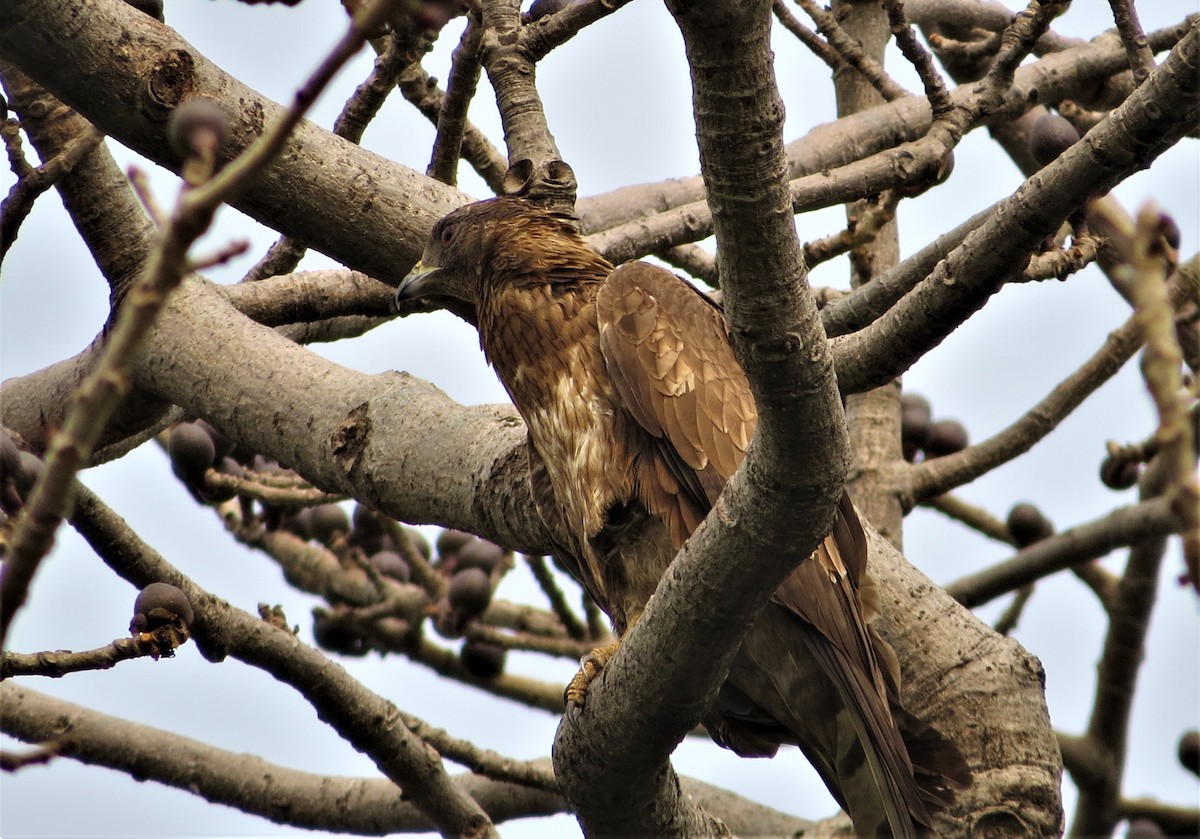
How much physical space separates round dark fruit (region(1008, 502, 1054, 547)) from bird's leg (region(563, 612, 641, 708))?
9.22 feet

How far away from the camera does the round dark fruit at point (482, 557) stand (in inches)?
231

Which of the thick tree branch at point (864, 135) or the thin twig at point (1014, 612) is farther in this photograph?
the thin twig at point (1014, 612)

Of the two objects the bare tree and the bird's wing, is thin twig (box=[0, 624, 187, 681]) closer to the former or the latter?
the bare tree

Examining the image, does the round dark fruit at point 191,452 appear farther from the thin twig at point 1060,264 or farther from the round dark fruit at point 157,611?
the thin twig at point 1060,264

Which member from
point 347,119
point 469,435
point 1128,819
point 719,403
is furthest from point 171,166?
point 1128,819

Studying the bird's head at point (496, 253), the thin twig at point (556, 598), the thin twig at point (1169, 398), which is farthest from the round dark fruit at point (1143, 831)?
the thin twig at point (1169, 398)

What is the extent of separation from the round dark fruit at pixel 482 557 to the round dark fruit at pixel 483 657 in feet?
1.06

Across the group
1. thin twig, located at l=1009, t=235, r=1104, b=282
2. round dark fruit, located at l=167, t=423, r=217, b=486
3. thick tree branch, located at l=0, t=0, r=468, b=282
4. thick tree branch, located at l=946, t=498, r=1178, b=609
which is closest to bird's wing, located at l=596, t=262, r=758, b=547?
thick tree branch, located at l=0, t=0, r=468, b=282

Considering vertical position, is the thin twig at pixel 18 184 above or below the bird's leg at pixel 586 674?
above

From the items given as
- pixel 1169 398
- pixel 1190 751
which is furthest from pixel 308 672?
pixel 1190 751

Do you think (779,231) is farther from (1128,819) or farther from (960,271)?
(1128,819)

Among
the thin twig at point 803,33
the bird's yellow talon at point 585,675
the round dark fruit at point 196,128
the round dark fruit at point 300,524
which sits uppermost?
the thin twig at point 803,33

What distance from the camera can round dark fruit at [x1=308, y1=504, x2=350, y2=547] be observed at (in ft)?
20.5

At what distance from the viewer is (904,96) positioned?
5.34 meters
